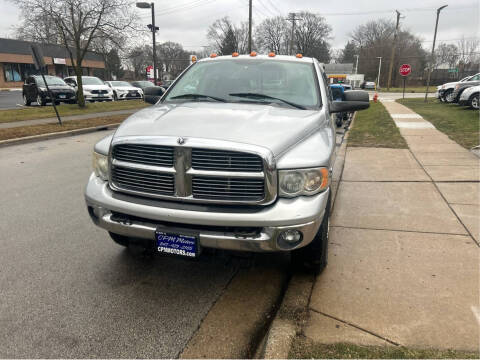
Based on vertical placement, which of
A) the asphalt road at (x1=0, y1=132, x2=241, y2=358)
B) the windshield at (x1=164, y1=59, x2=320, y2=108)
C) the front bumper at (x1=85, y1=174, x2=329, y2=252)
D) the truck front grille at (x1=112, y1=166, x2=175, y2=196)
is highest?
the windshield at (x1=164, y1=59, x2=320, y2=108)

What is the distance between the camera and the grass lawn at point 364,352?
225cm

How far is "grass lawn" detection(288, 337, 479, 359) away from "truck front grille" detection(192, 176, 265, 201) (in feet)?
3.20

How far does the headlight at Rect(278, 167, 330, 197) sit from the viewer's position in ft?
8.39

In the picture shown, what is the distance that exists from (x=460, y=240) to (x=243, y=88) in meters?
2.67

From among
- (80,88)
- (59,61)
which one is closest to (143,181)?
(80,88)

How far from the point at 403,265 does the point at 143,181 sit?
7.71 ft

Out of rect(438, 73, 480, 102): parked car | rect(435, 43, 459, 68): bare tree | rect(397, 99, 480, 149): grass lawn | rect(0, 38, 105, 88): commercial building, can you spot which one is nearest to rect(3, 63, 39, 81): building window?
rect(0, 38, 105, 88): commercial building

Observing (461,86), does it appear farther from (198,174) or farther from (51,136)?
(198,174)

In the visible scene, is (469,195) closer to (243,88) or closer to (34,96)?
(243,88)

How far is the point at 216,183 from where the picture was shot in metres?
2.58

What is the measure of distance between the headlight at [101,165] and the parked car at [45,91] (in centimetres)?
1829

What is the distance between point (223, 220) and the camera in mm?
2514

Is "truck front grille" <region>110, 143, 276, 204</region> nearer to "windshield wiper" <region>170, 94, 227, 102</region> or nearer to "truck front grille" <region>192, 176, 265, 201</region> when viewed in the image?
"truck front grille" <region>192, 176, 265, 201</region>

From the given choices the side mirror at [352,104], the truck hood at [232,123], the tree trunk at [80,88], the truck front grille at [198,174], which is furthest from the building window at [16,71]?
the truck front grille at [198,174]
